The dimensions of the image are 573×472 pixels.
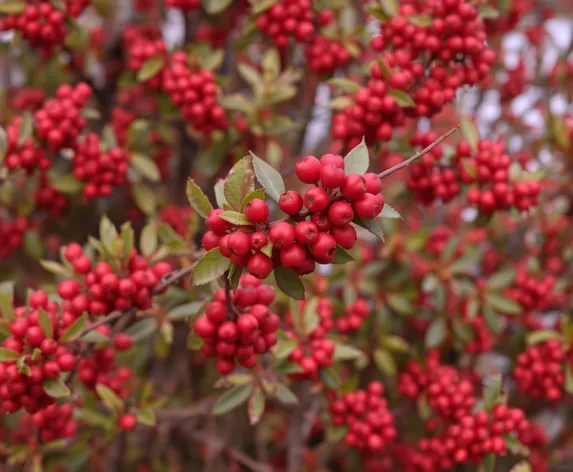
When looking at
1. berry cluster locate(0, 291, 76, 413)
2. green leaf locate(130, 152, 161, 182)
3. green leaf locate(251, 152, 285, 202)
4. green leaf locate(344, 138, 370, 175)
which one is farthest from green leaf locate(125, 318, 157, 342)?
green leaf locate(344, 138, 370, 175)

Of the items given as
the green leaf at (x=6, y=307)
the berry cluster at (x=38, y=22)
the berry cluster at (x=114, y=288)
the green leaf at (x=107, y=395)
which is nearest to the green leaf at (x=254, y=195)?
the berry cluster at (x=114, y=288)

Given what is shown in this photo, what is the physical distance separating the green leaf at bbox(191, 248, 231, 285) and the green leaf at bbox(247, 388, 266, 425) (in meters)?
0.56

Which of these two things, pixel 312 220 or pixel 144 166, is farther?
pixel 144 166

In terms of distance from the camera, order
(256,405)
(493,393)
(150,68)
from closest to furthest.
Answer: (256,405) < (493,393) < (150,68)

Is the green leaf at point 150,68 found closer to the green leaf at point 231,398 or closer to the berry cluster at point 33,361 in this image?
the berry cluster at point 33,361

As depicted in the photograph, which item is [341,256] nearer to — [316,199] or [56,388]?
[316,199]

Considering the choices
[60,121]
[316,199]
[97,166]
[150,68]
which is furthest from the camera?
[150,68]

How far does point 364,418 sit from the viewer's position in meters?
2.12

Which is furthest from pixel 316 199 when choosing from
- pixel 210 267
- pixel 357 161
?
pixel 210 267

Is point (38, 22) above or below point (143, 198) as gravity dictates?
above

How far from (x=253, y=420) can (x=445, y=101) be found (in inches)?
43.2

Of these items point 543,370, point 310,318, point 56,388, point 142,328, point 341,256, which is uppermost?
point 341,256

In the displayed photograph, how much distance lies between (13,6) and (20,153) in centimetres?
52

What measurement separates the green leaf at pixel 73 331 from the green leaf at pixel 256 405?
496mm
